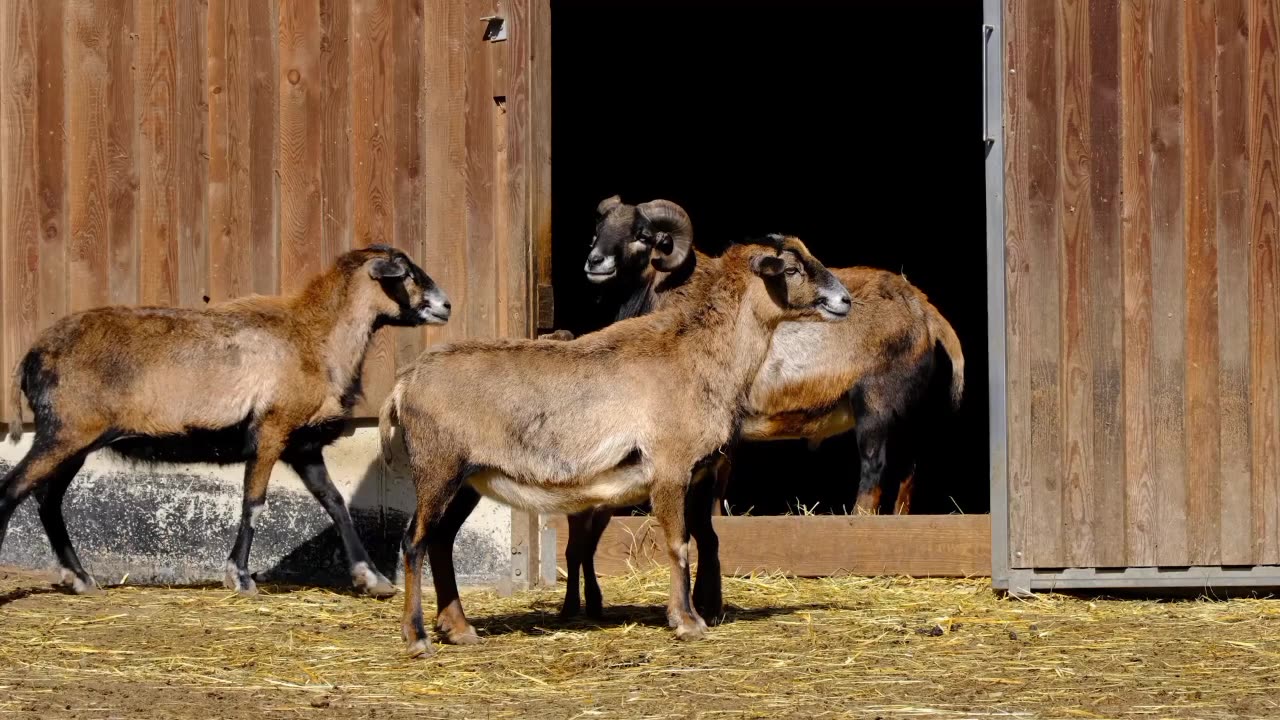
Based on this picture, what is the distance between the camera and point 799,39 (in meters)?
17.1

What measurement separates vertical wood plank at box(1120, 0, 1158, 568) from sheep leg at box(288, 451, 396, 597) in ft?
14.2

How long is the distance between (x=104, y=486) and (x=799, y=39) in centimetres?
952

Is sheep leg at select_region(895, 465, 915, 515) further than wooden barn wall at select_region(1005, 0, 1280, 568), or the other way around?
sheep leg at select_region(895, 465, 915, 515)

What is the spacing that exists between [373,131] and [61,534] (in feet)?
10.1

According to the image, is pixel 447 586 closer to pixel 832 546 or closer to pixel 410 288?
pixel 410 288

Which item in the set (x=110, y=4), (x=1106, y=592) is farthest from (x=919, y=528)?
(x=110, y=4)

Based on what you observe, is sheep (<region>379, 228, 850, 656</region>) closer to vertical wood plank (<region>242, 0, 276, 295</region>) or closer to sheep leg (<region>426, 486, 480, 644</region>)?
sheep leg (<region>426, 486, 480, 644</region>)

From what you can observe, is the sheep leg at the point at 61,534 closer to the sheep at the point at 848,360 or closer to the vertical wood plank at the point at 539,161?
the vertical wood plank at the point at 539,161

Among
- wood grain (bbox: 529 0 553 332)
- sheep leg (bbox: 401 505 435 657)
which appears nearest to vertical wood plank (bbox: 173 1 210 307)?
wood grain (bbox: 529 0 553 332)

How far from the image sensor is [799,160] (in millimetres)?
18234

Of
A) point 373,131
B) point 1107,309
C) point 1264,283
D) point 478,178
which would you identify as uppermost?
point 373,131

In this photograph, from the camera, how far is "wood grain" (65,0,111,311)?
10.4 meters

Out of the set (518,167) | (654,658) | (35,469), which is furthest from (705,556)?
(35,469)

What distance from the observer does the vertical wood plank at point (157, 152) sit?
33.8 ft
